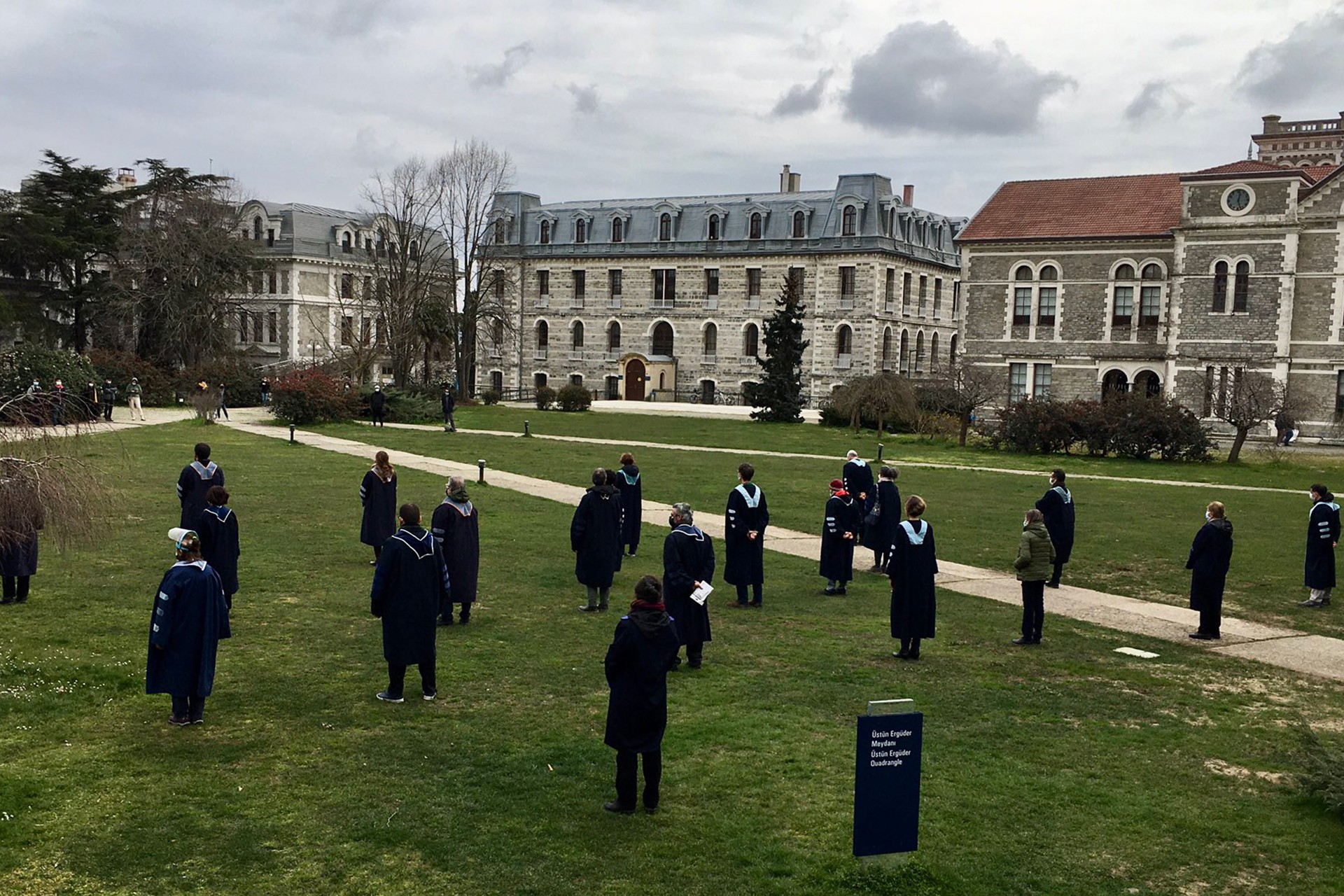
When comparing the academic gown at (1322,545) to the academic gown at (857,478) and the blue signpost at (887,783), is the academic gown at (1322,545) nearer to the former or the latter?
the academic gown at (857,478)

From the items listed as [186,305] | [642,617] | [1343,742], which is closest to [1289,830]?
[1343,742]

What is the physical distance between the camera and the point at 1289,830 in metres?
7.80

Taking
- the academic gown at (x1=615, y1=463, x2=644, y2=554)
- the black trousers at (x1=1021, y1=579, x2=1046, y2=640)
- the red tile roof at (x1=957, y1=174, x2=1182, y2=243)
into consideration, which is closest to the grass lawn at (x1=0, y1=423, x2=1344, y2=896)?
the black trousers at (x1=1021, y1=579, x2=1046, y2=640)

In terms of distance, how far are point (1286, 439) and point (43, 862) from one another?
4192 cm

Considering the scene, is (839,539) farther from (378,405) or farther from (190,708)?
(378,405)

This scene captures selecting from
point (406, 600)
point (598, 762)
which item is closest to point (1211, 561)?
point (598, 762)

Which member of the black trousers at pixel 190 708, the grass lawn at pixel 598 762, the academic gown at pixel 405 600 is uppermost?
the academic gown at pixel 405 600

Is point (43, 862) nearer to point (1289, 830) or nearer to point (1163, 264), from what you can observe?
point (1289, 830)

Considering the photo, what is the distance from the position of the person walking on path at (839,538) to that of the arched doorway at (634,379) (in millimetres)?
55737

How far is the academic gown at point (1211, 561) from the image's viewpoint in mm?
12828

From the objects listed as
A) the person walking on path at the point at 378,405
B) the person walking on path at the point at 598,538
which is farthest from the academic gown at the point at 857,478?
the person walking on path at the point at 378,405

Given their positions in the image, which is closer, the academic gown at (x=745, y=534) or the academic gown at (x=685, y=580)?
the academic gown at (x=685, y=580)

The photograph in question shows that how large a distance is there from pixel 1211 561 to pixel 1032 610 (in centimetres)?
217

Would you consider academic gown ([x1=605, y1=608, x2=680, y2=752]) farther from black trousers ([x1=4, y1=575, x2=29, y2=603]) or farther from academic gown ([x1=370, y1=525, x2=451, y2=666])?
black trousers ([x1=4, y1=575, x2=29, y2=603])
